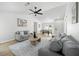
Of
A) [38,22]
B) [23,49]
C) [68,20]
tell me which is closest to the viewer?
[68,20]

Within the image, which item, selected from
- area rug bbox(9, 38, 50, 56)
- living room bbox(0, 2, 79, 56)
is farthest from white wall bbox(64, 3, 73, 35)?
area rug bbox(9, 38, 50, 56)

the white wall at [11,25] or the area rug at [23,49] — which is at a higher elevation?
the white wall at [11,25]

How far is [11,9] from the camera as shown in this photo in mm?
2242

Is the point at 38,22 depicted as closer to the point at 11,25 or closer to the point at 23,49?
the point at 11,25

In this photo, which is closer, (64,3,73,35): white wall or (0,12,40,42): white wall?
(0,12,40,42): white wall

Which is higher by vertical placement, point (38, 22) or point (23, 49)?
point (38, 22)

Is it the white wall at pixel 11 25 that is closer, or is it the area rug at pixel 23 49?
the white wall at pixel 11 25

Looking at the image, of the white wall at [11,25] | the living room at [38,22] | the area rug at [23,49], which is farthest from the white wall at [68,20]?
the white wall at [11,25]

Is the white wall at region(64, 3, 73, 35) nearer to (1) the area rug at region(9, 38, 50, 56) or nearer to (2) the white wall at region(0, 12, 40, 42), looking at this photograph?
(1) the area rug at region(9, 38, 50, 56)

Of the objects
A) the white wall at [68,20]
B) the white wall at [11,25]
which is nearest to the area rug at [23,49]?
the white wall at [11,25]

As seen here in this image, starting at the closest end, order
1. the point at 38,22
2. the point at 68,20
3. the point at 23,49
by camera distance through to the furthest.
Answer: the point at 68,20
the point at 38,22
the point at 23,49

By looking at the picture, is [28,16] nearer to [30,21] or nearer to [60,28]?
[30,21]

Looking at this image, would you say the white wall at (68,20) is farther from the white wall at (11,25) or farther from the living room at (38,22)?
the white wall at (11,25)

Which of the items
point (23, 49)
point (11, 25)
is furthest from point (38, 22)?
point (23, 49)
